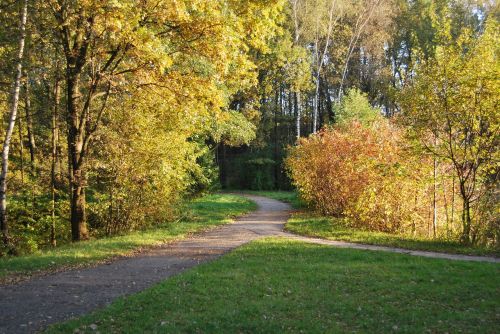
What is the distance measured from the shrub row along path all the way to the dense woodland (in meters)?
2.78

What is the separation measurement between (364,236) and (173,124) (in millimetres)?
7486

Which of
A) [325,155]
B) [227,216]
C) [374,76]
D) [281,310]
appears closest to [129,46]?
[281,310]

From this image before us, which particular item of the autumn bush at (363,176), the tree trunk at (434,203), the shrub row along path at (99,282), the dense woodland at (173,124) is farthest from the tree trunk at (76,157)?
→ the tree trunk at (434,203)

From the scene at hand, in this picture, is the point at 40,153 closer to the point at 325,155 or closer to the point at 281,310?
the point at 325,155

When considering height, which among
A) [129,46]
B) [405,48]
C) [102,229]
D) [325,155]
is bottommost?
[102,229]

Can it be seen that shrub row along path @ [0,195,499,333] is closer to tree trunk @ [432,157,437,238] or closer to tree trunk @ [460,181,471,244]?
tree trunk @ [460,181,471,244]

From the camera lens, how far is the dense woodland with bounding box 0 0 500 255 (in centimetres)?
1055

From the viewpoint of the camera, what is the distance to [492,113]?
11.2 metres

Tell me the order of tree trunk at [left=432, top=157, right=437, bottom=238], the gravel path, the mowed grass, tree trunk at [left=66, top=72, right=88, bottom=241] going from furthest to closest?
tree trunk at [left=432, top=157, right=437, bottom=238]
tree trunk at [left=66, top=72, right=88, bottom=241]
the gravel path
the mowed grass

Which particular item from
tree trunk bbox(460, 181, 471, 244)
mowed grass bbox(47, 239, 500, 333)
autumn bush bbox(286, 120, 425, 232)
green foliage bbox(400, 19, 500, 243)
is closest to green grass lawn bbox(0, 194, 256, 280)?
mowed grass bbox(47, 239, 500, 333)

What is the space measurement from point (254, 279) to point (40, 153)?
12.0 metres

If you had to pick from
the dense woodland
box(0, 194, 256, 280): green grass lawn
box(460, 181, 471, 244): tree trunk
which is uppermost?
the dense woodland

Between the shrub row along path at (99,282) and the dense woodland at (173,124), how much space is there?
278 centimetres

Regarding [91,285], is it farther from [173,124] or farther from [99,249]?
[173,124]
